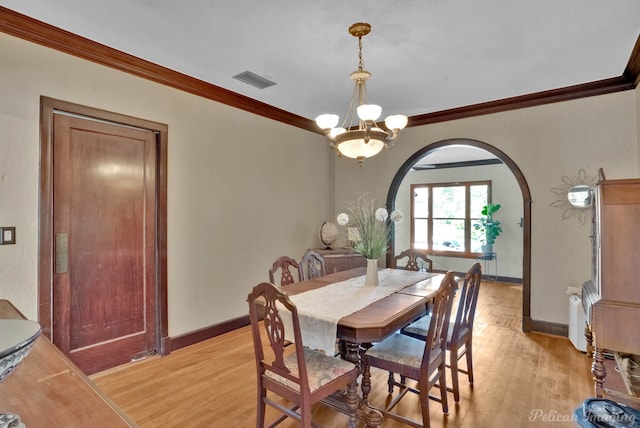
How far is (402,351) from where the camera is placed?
7.01 ft

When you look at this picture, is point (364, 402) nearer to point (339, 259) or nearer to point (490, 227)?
point (339, 259)

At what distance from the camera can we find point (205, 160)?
11.8 ft

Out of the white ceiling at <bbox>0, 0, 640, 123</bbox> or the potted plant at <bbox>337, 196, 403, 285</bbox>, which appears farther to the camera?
the potted plant at <bbox>337, 196, 403, 285</bbox>

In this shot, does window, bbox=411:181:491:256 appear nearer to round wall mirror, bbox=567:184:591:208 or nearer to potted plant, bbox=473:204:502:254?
potted plant, bbox=473:204:502:254

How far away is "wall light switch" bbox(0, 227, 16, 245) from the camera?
2.29 meters

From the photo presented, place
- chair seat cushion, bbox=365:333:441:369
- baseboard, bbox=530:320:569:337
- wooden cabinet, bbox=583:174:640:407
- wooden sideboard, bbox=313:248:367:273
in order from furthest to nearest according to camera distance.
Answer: wooden sideboard, bbox=313:248:367:273, baseboard, bbox=530:320:569:337, chair seat cushion, bbox=365:333:441:369, wooden cabinet, bbox=583:174:640:407

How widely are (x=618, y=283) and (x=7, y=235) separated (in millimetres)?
3898

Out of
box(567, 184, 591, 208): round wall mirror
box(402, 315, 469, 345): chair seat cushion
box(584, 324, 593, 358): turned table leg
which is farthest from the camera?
box(567, 184, 591, 208): round wall mirror

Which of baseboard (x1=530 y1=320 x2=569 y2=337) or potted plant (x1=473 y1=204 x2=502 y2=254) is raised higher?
potted plant (x1=473 y1=204 x2=502 y2=254)

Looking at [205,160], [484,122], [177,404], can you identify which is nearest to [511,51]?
[484,122]

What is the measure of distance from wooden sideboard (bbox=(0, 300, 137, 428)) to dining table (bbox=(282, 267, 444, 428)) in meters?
1.17

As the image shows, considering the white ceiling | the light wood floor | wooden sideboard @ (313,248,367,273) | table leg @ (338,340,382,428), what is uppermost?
the white ceiling

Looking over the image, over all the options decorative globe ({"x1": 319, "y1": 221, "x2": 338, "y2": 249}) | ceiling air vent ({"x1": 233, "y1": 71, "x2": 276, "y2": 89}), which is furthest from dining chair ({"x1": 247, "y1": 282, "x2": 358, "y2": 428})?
decorative globe ({"x1": 319, "y1": 221, "x2": 338, "y2": 249})

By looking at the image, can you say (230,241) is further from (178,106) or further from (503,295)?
(503,295)
